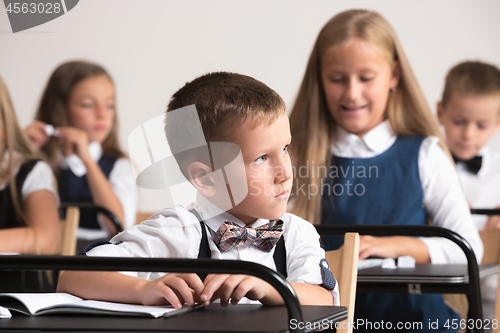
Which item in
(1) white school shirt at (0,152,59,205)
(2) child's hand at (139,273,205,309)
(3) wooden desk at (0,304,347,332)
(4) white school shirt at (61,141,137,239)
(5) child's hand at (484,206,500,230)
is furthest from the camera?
(4) white school shirt at (61,141,137,239)

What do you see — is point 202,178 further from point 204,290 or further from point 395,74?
point 395,74

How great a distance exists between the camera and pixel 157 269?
1.86 ft

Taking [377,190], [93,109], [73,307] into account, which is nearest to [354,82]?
[377,190]

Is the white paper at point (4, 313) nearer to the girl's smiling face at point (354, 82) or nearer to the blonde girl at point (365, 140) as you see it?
the blonde girl at point (365, 140)

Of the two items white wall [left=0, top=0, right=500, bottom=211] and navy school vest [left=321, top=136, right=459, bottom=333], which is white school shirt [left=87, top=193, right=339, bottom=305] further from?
navy school vest [left=321, top=136, right=459, bottom=333]

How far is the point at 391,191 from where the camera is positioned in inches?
63.6

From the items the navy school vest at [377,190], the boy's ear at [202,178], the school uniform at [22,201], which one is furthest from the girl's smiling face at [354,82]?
the school uniform at [22,201]

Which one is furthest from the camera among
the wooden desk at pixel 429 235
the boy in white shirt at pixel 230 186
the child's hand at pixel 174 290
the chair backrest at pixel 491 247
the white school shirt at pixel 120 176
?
the white school shirt at pixel 120 176

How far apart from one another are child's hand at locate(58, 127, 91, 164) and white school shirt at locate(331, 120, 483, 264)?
5.07ft

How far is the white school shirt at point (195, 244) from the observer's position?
0.74 metres

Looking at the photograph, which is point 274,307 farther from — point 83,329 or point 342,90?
point 342,90

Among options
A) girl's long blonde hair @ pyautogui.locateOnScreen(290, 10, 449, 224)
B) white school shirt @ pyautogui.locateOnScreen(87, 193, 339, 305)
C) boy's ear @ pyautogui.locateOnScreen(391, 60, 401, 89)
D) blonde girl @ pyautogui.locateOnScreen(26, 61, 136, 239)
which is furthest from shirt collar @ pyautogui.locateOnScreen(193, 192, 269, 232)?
blonde girl @ pyautogui.locateOnScreen(26, 61, 136, 239)

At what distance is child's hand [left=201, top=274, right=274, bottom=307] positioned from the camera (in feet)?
1.95

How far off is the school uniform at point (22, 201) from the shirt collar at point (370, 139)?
98 cm
